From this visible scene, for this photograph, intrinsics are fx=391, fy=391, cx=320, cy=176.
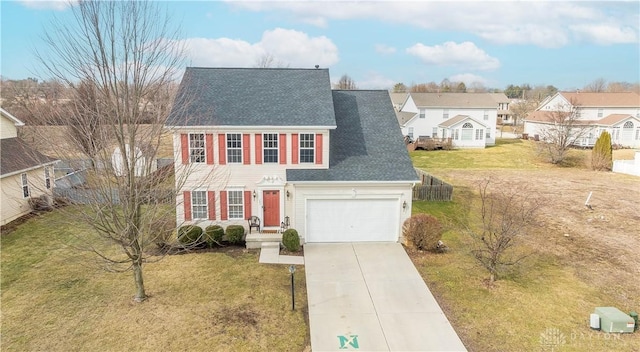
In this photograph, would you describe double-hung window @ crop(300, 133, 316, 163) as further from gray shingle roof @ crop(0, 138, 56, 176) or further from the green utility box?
gray shingle roof @ crop(0, 138, 56, 176)

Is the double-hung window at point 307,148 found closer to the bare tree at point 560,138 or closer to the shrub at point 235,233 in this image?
the shrub at point 235,233

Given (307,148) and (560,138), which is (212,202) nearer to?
(307,148)

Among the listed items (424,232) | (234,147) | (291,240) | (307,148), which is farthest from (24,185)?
(424,232)

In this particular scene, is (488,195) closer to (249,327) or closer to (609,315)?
(609,315)

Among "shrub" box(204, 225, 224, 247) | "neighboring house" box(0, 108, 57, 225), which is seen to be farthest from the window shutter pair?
"neighboring house" box(0, 108, 57, 225)

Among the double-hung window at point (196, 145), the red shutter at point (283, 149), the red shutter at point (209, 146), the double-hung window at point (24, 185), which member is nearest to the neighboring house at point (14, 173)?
the double-hung window at point (24, 185)
